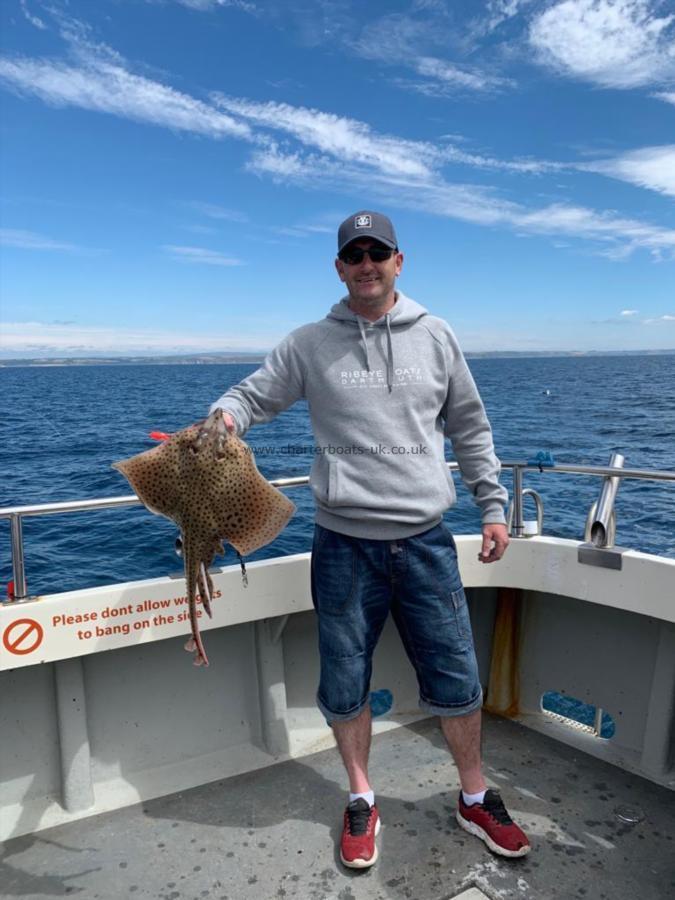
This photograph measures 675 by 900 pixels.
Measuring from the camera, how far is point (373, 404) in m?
2.66

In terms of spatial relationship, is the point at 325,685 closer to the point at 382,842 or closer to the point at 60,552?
the point at 382,842

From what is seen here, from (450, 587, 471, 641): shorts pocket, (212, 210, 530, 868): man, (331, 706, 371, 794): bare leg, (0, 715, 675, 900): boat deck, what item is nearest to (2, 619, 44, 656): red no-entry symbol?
(0, 715, 675, 900): boat deck

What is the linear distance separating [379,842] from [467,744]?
0.60 m

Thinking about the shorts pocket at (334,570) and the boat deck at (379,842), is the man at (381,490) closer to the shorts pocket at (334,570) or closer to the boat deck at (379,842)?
the shorts pocket at (334,570)

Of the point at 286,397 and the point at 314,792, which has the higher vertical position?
the point at 286,397

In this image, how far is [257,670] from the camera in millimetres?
3723

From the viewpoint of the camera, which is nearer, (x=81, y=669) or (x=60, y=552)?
(x=81, y=669)

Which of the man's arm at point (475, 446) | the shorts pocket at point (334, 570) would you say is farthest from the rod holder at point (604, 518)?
the shorts pocket at point (334, 570)

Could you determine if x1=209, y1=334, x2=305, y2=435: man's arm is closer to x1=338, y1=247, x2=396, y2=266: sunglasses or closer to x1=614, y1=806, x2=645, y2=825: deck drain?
x1=338, y1=247, x2=396, y2=266: sunglasses

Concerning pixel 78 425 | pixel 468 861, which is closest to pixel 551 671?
pixel 468 861

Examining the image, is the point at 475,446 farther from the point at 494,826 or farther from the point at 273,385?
the point at 494,826

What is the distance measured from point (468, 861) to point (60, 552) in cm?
1053

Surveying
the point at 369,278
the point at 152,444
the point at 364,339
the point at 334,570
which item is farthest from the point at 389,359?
the point at 152,444

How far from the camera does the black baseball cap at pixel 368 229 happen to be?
260cm
